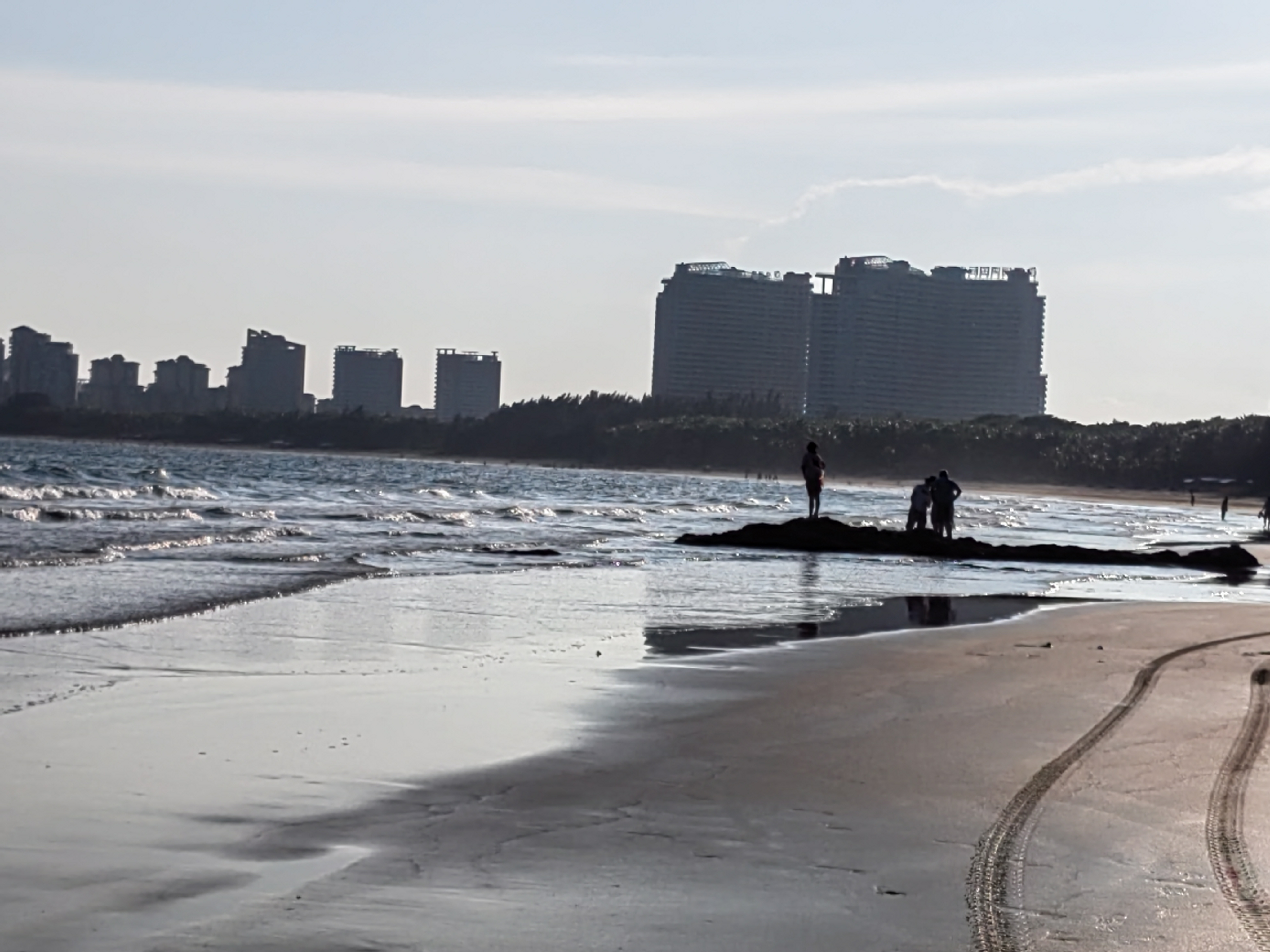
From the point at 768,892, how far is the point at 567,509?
40.0 meters

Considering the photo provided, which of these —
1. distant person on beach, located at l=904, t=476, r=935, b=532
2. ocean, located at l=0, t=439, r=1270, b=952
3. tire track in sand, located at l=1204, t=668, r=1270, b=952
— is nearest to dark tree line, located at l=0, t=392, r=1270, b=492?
distant person on beach, located at l=904, t=476, r=935, b=532

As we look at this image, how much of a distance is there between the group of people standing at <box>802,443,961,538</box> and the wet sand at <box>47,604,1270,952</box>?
1900 cm

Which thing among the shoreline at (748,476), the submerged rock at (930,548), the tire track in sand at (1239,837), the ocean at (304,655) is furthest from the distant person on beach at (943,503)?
the shoreline at (748,476)

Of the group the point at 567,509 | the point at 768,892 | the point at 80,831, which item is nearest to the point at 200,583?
the point at 80,831

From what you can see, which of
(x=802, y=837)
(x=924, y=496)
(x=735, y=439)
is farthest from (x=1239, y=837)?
(x=735, y=439)

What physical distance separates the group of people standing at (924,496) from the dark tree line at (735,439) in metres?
80.1

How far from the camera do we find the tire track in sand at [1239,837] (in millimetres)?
5148

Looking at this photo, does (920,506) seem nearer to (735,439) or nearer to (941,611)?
(941,611)

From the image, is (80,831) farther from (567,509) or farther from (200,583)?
(567,509)

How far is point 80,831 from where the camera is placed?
5.95 metres

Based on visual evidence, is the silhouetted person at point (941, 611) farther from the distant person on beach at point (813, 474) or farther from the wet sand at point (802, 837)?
the distant person on beach at point (813, 474)

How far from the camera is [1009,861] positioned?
5848 millimetres

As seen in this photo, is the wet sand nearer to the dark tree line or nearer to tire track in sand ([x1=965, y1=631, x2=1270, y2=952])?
tire track in sand ([x1=965, y1=631, x2=1270, y2=952])

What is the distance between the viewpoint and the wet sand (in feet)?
16.3
